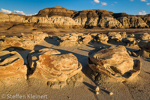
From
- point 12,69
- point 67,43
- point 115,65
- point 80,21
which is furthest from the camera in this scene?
point 80,21

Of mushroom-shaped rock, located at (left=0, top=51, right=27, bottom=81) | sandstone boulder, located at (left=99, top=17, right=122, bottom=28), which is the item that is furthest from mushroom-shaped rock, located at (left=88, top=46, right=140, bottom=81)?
sandstone boulder, located at (left=99, top=17, right=122, bottom=28)

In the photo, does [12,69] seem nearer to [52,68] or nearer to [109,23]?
[52,68]

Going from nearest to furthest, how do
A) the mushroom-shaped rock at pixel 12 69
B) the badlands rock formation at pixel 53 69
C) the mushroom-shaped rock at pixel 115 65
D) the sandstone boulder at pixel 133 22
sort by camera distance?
1. the mushroom-shaped rock at pixel 12 69
2. the badlands rock formation at pixel 53 69
3. the mushroom-shaped rock at pixel 115 65
4. the sandstone boulder at pixel 133 22

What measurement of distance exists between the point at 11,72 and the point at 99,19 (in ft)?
142

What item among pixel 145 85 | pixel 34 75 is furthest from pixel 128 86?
pixel 34 75

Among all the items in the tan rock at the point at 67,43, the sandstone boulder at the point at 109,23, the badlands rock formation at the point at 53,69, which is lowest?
the badlands rock formation at the point at 53,69

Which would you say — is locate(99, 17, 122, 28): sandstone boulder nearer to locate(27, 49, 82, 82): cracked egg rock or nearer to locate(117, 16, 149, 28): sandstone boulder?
locate(117, 16, 149, 28): sandstone boulder

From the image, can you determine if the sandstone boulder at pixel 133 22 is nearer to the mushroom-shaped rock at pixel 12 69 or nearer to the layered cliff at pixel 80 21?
the layered cliff at pixel 80 21

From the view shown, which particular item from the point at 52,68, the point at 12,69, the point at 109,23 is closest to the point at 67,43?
the point at 52,68

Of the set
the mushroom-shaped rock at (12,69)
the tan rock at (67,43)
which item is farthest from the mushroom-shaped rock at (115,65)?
the tan rock at (67,43)

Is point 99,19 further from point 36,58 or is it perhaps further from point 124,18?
point 36,58

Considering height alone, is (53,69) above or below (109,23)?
below

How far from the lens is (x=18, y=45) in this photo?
22.0 feet

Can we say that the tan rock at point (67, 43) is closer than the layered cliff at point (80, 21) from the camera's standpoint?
Yes
